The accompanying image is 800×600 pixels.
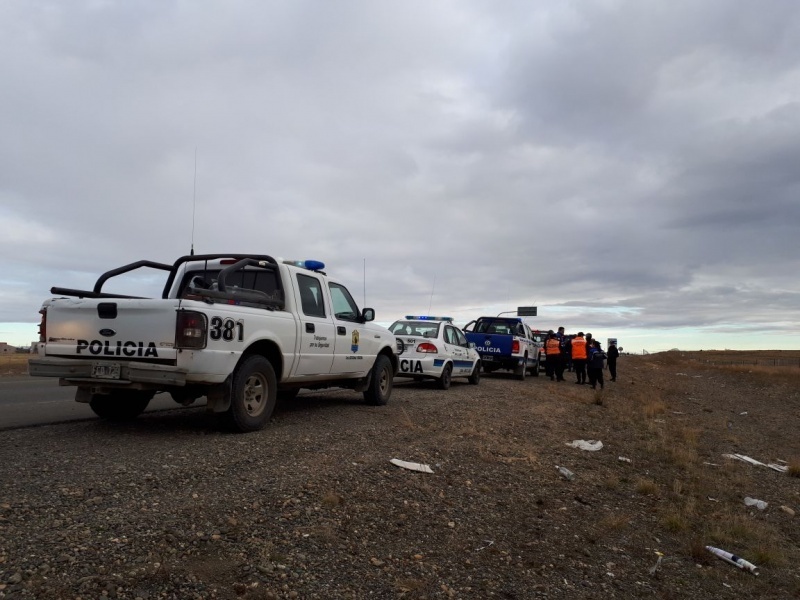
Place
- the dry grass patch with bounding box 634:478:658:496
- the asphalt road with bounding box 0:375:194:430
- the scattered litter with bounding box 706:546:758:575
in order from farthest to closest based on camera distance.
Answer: the asphalt road with bounding box 0:375:194:430
the dry grass patch with bounding box 634:478:658:496
the scattered litter with bounding box 706:546:758:575

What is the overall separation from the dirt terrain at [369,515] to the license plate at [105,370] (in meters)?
0.68

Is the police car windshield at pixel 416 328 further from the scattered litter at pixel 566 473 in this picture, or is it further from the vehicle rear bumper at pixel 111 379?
the vehicle rear bumper at pixel 111 379

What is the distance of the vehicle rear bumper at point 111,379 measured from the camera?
19.2 feet

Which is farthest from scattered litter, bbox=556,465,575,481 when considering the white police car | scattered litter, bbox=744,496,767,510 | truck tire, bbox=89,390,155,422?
the white police car

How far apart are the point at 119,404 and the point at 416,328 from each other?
27.2 ft

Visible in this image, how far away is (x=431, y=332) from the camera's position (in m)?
14.5

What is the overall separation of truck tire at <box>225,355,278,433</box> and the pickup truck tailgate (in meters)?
0.83

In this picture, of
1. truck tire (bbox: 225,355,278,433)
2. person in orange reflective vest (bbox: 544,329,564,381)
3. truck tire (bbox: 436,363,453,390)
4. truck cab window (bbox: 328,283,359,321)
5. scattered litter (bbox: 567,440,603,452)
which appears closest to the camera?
truck tire (bbox: 225,355,278,433)

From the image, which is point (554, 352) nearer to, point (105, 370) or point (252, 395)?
point (252, 395)

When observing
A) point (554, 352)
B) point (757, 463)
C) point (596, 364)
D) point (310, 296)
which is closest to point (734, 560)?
point (757, 463)

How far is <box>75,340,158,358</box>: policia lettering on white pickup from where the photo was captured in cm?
598

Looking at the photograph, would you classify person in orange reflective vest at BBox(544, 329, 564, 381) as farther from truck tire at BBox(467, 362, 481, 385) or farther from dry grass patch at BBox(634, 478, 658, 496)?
dry grass patch at BBox(634, 478, 658, 496)

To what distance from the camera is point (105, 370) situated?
609 centimetres

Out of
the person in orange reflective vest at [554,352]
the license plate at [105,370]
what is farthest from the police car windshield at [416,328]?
the license plate at [105,370]
